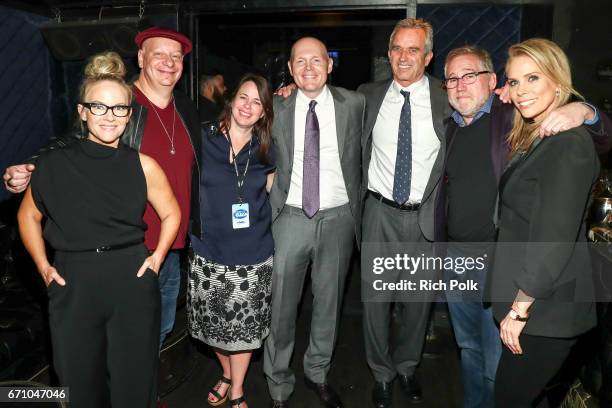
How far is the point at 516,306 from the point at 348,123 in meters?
1.39

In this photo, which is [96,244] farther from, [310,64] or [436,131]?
[436,131]

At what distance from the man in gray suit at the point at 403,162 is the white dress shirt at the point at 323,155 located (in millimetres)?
226

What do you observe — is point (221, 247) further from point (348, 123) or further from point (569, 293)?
point (569, 293)

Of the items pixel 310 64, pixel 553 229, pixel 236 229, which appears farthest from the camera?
pixel 310 64

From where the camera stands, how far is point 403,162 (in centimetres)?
265

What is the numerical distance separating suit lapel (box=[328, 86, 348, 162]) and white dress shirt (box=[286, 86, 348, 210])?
0.02 m

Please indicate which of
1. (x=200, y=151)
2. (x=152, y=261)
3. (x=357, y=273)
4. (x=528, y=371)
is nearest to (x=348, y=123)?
(x=200, y=151)

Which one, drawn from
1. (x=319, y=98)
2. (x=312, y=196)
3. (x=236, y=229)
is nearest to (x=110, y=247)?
(x=236, y=229)

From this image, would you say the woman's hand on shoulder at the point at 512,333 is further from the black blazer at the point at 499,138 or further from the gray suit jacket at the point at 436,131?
the gray suit jacket at the point at 436,131

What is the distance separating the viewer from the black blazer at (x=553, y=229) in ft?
5.08

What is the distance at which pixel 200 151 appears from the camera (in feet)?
8.22

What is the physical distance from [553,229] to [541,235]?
4 cm

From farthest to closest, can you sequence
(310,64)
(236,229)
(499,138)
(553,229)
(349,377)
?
(349,377) < (310,64) < (236,229) < (499,138) < (553,229)

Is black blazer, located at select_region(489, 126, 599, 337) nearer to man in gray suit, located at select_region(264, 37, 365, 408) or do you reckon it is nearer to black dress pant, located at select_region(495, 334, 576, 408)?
black dress pant, located at select_region(495, 334, 576, 408)
